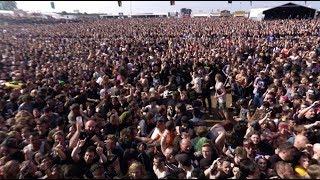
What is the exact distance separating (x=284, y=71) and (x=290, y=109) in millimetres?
5980

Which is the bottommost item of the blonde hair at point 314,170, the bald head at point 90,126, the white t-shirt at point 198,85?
the white t-shirt at point 198,85

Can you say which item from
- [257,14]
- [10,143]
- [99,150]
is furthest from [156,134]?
[257,14]

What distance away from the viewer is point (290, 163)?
561 cm

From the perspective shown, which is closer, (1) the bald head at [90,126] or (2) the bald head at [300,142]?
(2) the bald head at [300,142]

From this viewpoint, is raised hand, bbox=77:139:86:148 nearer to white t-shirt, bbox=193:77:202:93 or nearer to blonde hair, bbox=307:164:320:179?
blonde hair, bbox=307:164:320:179

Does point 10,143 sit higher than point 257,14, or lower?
higher

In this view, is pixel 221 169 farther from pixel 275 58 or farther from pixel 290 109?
pixel 275 58

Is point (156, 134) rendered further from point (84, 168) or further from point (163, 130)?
point (84, 168)

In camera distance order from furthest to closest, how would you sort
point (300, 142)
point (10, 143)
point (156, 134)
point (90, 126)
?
1. point (156, 134)
2. point (90, 126)
3. point (10, 143)
4. point (300, 142)

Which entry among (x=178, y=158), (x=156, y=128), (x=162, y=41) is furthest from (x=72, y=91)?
(x=162, y=41)

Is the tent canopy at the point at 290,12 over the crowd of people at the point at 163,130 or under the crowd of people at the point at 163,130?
under

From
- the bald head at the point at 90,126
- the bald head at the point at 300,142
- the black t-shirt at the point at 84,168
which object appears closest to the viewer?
the black t-shirt at the point at 84,168

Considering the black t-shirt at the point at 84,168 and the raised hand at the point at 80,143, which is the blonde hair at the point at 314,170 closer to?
the black t-shirt at the point at 84,168

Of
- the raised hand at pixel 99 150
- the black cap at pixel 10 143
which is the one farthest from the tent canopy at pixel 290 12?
the black cap at pixel 10 143
